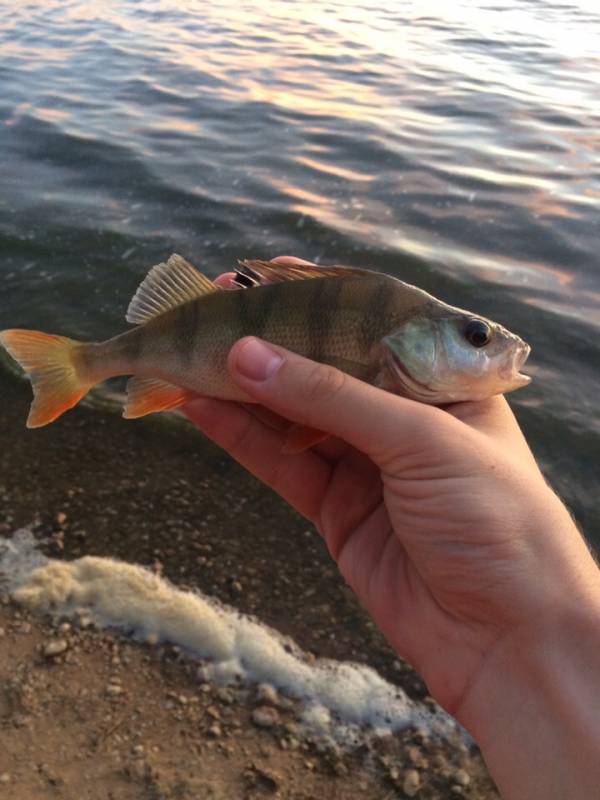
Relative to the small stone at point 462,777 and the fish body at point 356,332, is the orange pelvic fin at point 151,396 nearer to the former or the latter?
the fish body at point 356,332

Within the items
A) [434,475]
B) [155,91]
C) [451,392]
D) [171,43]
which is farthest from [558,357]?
[171,43]

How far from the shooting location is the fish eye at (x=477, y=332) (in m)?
3.27

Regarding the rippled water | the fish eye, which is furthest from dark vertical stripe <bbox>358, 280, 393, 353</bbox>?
the rippled water

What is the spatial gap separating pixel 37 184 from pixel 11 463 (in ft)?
20.0

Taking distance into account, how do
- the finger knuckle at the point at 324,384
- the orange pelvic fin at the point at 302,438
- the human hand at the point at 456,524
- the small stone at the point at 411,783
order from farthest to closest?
the small stone at the point at 411,783 < the orange pelvic fin at the point at 302,438 < the finger knuckle at the point at 324,384 < the human hand at the point at 456,524

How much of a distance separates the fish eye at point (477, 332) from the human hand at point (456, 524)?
296mm

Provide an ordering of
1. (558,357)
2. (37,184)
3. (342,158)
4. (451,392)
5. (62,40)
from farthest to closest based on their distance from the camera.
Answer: (62,40), (342,158), (37,184), (558,357), (451,392)

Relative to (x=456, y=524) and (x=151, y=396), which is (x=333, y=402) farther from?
(x=151, y=396)

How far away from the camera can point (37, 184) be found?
10273 mm

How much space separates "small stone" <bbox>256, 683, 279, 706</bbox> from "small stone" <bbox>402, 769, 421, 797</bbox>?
0.75 m

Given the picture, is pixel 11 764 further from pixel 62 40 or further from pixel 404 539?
pixel 62 40

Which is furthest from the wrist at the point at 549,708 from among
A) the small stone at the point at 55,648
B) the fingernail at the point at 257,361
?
the small stone at the point at 55,648

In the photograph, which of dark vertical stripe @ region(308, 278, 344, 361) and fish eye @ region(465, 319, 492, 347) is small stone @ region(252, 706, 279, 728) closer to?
dark vertical stripe @ region(308, 278, 344, 361)

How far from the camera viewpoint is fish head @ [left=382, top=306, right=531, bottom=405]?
3248 mm
